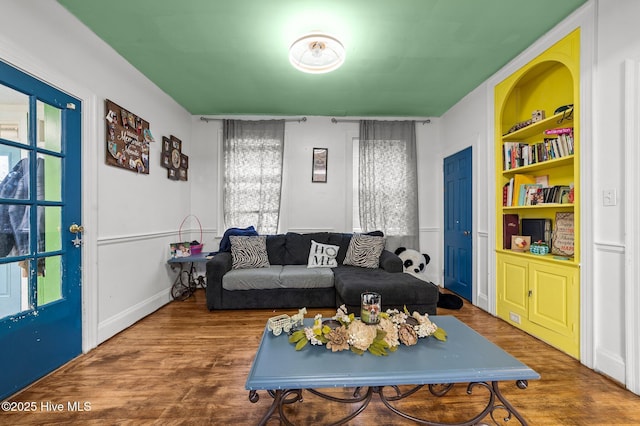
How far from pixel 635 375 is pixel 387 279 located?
1.75m

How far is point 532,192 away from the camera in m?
2.61

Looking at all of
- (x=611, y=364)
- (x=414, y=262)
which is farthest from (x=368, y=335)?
(x=414, y=262)

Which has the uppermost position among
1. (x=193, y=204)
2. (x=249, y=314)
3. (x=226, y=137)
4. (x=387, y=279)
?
(x=226, y=137)

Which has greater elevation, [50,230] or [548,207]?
[548,207]

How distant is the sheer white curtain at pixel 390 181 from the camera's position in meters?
4.17

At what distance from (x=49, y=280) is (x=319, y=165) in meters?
3.23

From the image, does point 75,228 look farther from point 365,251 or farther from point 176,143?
point 365,251

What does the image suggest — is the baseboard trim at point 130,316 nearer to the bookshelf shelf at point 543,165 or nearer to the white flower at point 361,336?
the white flower at point 361,336

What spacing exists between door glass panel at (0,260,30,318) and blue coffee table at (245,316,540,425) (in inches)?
63.2

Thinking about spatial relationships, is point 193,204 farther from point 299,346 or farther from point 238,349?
point 299,346

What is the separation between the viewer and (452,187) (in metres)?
3.91

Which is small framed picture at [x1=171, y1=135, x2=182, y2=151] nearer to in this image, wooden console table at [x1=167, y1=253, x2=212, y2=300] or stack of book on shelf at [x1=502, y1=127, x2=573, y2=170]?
wooden console table at [x1=167, y1=253, x2=212, y2=300]

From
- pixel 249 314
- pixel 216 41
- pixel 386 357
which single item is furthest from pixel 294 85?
pixel 386 357

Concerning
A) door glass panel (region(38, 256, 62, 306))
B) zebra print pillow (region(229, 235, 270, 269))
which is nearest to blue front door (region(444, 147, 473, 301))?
zebra print pillow (region(229, 235, 270, 269))
